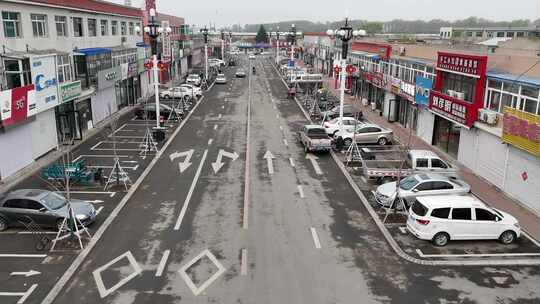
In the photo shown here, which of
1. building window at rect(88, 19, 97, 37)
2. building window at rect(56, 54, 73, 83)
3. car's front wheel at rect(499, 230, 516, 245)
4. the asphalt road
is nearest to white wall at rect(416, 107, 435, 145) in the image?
the asphalt road

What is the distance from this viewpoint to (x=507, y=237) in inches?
739

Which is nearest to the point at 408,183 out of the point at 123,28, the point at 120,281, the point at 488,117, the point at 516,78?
the point at 488,117

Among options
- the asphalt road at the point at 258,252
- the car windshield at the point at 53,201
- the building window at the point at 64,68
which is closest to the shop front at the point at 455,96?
the asphalt road at the point at 258,252

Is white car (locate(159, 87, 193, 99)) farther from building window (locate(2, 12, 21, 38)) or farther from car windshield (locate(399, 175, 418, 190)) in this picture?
car windshield (locate(399, 175, 418, 190))

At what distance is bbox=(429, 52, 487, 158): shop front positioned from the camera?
Answer: 27281 mm

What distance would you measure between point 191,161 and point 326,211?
11.5m

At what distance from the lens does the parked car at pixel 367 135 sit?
3469 centimetres

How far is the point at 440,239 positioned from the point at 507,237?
9.08ft

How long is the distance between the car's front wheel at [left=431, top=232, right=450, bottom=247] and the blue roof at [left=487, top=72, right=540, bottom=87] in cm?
926

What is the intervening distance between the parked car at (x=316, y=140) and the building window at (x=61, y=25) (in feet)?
64.9

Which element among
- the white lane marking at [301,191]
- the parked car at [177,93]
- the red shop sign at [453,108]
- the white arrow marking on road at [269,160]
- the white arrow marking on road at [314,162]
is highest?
the red shop sign at [453,108]

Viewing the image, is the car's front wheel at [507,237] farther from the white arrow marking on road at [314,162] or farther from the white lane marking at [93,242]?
the white lane marking at [93,242]

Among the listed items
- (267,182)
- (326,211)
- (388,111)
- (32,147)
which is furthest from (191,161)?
(388,111)

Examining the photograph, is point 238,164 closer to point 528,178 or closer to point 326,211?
point 326,211
